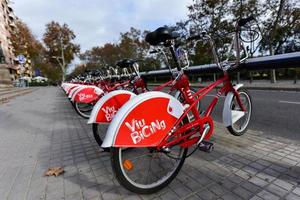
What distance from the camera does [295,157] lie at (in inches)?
112

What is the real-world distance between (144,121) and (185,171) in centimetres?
103

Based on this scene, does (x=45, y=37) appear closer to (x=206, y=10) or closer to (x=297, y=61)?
(x=206, y=10)

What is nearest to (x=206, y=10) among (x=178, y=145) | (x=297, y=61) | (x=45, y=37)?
(x=297, y=61)

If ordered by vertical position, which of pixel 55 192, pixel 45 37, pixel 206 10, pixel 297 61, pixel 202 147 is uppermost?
pixel 45 37

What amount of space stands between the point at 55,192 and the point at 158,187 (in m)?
1.13

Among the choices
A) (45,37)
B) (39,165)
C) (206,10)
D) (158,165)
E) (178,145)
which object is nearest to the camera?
(178,145)

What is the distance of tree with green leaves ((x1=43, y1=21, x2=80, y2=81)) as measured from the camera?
133ft

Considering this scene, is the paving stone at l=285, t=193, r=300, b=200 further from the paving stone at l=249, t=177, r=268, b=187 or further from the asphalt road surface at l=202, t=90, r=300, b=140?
the asphalt road surface at l=202, t=90, r=300, b=140

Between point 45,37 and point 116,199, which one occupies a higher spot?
point 45,37

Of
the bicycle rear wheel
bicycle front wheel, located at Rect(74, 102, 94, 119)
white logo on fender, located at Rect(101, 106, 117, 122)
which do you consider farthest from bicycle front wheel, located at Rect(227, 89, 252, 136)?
bicycle front wheel, located at Rect(74, 102, 94, 119)

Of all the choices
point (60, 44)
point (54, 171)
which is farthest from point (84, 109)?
point (60, 44)

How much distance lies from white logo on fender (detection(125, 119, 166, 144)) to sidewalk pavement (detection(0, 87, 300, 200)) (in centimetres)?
67

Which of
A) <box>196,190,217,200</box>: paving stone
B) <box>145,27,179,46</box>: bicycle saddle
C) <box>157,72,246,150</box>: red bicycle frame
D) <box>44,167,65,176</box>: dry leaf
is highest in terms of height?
<box>145,27,179,46</box>: bicycle saddle

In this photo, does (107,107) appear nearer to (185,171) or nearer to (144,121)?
(144,121)
